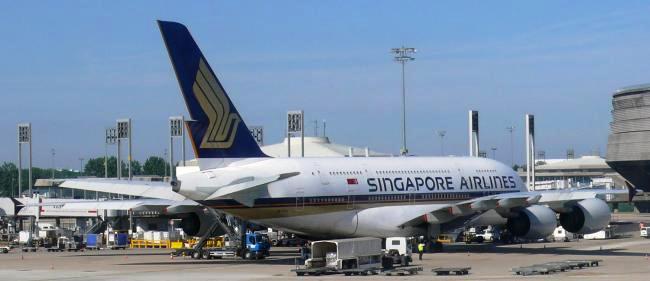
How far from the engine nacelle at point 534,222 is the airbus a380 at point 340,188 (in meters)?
0.05

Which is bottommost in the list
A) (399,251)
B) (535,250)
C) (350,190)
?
(535,250)

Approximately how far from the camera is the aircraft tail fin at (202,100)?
142 feet

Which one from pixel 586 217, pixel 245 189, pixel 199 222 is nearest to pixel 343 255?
pixel 245 189

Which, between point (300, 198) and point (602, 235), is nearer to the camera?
point (300, 198)

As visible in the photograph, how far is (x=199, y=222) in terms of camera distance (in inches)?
2147

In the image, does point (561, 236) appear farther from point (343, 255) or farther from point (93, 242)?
point (343, 255)

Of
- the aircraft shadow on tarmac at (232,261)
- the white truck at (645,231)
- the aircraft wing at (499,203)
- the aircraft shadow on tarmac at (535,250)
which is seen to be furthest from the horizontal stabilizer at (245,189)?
the white truck at (645,231)

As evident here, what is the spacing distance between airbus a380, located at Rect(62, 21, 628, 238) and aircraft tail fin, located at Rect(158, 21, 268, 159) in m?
0.04

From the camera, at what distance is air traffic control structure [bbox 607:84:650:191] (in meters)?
146

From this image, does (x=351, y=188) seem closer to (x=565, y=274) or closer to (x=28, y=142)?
(x=565, y=274)

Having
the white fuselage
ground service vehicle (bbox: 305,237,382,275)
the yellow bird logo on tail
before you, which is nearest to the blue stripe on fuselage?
the white fuselage

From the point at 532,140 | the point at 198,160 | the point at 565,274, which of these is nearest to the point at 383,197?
the point at 198,160

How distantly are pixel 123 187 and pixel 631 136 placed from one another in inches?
4465

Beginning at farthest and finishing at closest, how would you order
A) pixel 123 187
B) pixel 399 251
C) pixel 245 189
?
pixel 123 187
pixel 399 251
pixel 245 189
